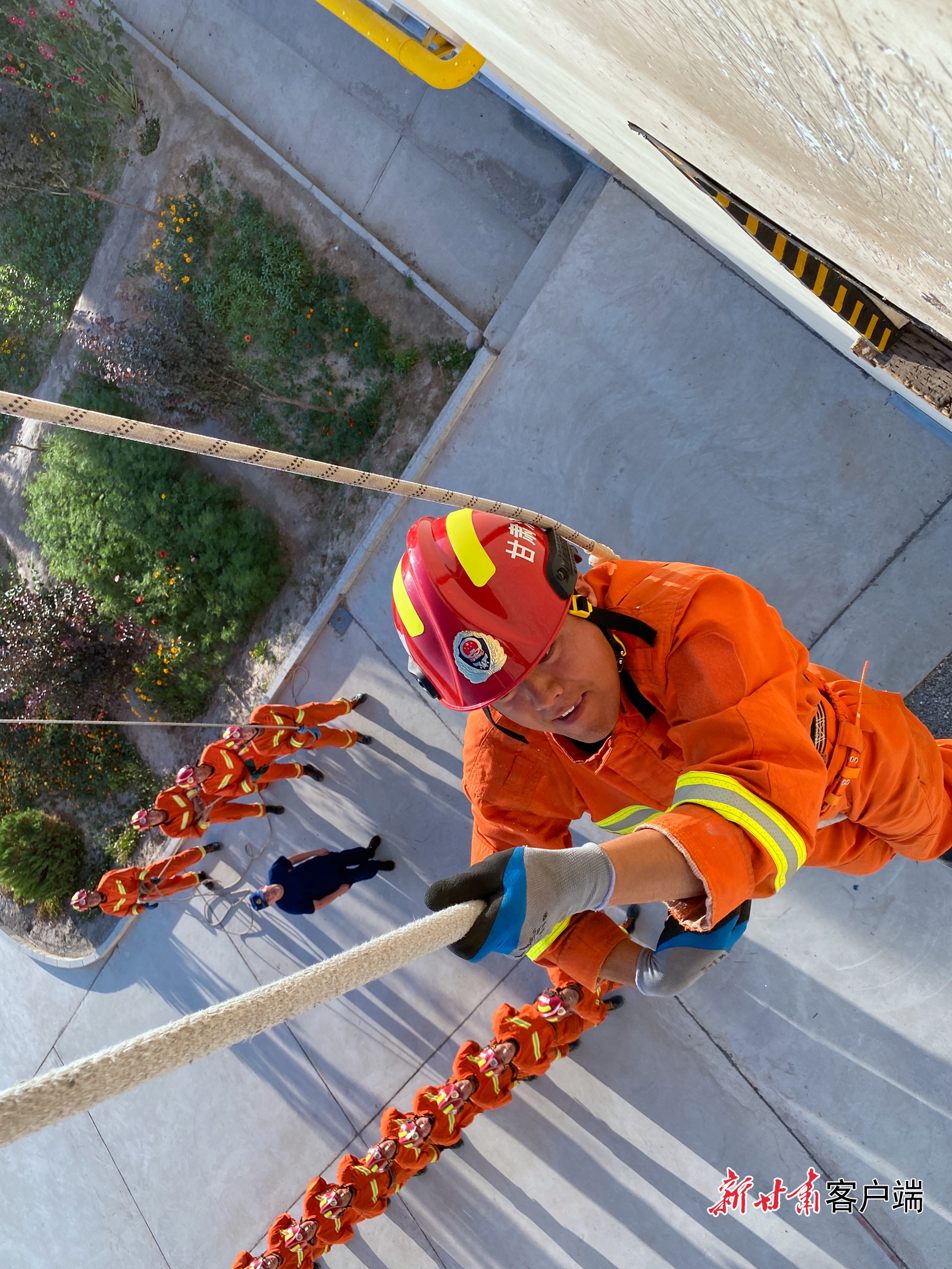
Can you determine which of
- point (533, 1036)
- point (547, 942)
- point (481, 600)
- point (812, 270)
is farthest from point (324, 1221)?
point (812, 270)

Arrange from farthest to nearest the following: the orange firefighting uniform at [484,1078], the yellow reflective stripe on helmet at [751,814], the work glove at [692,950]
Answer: the orange firefighting uniform at [484,1078] → the work glove at [692,950] → the yellow reflective stripe on helmet at [751,814]

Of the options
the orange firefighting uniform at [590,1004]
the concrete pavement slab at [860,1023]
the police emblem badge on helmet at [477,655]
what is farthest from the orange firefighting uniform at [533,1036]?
the police emblem badge on helmet at [477,655]

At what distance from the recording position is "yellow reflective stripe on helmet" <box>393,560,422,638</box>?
235 centimetres

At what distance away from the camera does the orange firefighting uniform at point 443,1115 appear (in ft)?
14.9

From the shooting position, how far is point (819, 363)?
15.0 feet

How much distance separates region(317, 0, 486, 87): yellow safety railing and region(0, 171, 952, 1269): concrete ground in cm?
128

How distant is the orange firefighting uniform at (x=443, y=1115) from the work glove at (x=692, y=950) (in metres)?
3.08

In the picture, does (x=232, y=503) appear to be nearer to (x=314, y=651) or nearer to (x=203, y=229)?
(x=314, y=651)

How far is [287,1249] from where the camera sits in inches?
183

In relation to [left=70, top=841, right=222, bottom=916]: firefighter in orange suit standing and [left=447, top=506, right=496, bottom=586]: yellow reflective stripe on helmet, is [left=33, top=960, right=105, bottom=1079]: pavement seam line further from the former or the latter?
[left=447, top=506, right=496, bottom=586]: yellow reflective stripe on helmet

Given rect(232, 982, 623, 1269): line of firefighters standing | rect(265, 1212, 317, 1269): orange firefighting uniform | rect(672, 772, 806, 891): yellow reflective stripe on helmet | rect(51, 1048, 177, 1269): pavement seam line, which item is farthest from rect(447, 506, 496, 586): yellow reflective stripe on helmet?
rect(51, 1048, 177, 1269): pavement seam line

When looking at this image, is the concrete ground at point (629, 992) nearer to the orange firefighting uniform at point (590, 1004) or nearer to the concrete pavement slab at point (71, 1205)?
the concrete pavement slab at point (71, 1205)

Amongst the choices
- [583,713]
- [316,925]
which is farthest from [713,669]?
[316,925]

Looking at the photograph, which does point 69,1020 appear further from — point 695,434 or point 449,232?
point 449,232
